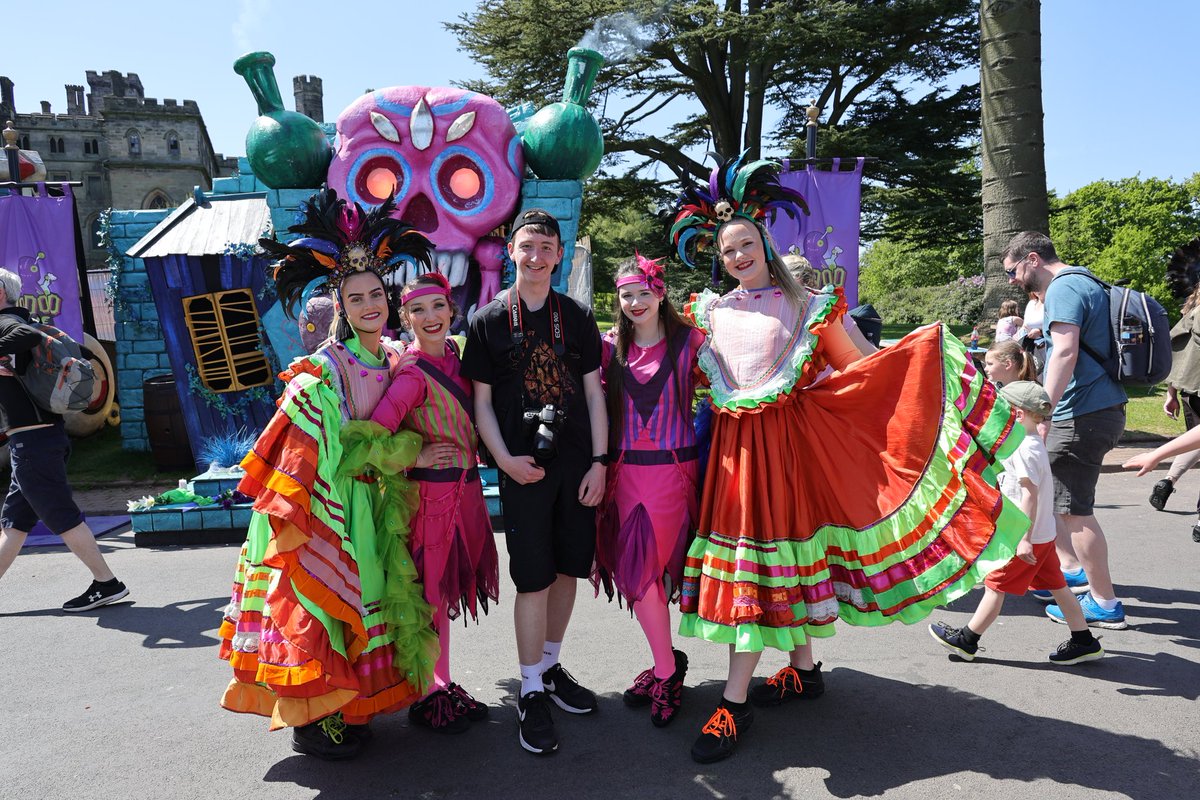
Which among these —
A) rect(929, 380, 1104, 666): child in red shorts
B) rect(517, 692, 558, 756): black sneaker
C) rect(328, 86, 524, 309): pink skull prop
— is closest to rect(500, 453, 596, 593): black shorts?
rect(517, 692, 558, 756): black sneaker

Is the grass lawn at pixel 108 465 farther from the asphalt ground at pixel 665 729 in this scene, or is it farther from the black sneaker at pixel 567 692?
the black sneaker at pixel 567 692

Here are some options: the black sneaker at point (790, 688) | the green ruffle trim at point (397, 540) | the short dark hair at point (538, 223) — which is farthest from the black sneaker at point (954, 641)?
the short dark hair at point (538, 223)

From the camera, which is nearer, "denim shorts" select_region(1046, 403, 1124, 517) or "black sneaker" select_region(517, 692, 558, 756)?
"black sneaker" select_region(517, 692, 558, 756)

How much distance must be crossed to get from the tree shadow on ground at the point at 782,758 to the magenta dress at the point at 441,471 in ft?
1.87

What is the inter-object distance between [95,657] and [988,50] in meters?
8.95

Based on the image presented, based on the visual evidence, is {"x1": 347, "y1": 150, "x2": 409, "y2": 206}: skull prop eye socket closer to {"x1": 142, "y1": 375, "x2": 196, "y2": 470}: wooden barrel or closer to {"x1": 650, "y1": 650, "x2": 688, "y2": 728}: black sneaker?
{"x1": 142, "y1": 375, "x2": 196, "y2": 470}: wooden barrel

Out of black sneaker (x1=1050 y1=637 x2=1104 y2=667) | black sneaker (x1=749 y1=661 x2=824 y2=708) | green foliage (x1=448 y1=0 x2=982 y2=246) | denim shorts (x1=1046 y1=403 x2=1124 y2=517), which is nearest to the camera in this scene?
black sneaker (x1=749 y1=661 x2=824 y2=708)

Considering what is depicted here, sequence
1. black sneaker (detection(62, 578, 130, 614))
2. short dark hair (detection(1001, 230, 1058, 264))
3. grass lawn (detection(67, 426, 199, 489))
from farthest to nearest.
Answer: grass lawn (detection(67, 426, 199, 489)), black sneaker (detection(62, 578, 130, 614)), short dark hair (detection(1001, 230, 1058, 264))

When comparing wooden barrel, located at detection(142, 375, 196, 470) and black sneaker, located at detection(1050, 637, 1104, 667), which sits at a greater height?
wooden barrel, located at detection(142, 375, 196, 470)

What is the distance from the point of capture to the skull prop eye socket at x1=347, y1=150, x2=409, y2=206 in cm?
702

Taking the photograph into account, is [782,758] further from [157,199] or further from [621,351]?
[157,199]

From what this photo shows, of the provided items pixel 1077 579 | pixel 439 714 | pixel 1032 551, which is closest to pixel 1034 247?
pixel 1032 551

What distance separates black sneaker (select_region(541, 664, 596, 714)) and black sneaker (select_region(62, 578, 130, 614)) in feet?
9.77

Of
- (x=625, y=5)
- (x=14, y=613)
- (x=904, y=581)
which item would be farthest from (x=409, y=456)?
(x=625, y=5)
